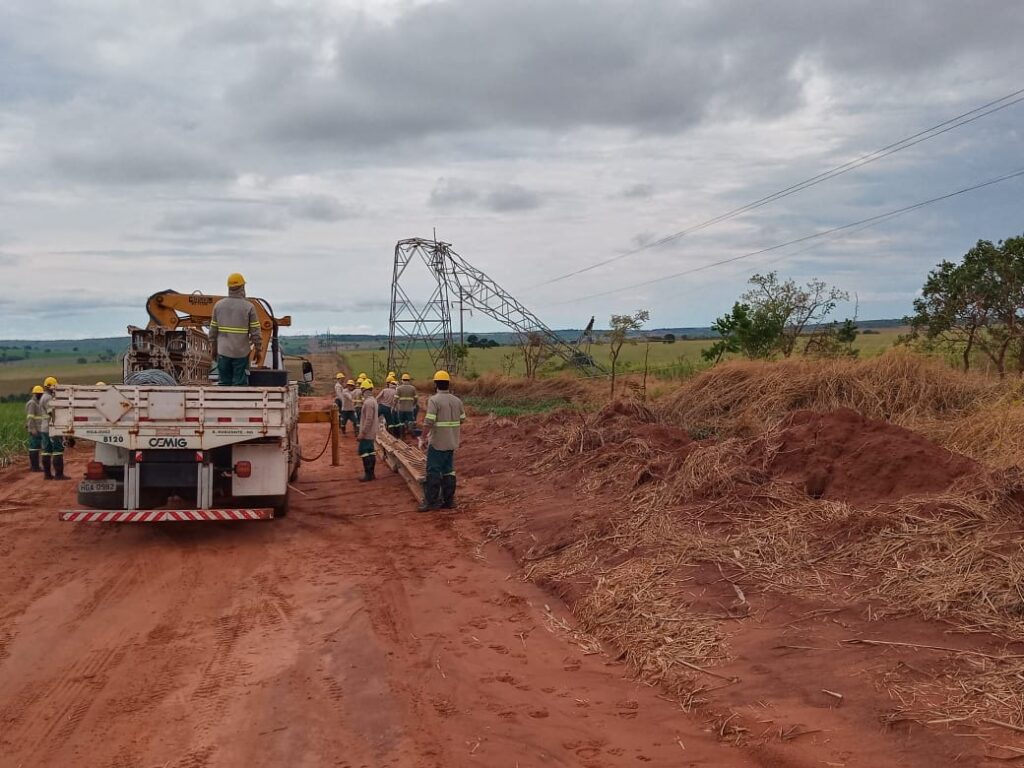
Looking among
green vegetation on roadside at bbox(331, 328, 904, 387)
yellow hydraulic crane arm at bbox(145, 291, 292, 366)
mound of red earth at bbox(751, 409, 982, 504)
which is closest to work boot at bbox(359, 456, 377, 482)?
yellow hydraulic crane arm at bbox(145, 291, 292, 366)

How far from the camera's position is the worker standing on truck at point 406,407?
19.0 metres

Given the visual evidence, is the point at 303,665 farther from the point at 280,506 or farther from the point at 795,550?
the point at 280,506

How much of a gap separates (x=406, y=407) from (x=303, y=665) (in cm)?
1335

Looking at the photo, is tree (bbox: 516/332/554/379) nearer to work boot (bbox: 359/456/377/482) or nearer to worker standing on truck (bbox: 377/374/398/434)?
worker standing on truck (bbox: 377/374/398/434)

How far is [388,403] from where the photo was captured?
64.3ft

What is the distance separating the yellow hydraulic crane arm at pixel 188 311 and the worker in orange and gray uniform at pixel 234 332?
229cm

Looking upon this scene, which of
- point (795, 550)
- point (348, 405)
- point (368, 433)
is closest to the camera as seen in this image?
point (795, 550)

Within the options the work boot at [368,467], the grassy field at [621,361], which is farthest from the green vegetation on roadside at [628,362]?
the work boot at [368,467]

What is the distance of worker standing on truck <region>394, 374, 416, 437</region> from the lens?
1895 cm

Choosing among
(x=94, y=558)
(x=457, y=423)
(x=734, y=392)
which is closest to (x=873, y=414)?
(x=734, y=392)

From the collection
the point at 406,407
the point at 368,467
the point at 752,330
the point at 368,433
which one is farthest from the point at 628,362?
the point at 368,433

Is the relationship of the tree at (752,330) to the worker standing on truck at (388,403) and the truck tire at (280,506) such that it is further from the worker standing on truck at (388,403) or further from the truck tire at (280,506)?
the truck tire at (280,506)

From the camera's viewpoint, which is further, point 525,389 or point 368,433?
point 525,389

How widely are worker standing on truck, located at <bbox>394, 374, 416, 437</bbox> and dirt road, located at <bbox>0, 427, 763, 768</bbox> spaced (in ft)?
29.8
